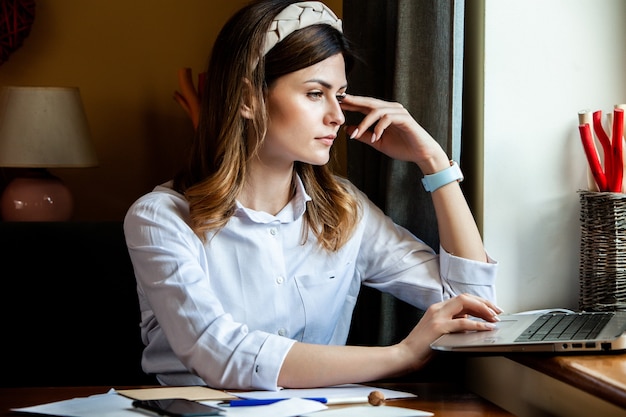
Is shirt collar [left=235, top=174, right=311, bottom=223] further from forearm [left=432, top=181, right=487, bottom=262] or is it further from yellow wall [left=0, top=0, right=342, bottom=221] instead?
yellow wall [left=0, top=0, right=342, bottom=221]

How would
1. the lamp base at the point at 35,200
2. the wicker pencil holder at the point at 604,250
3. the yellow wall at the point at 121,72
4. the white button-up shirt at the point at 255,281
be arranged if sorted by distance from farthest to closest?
the yellow wall at the point at 121,72 → the lamp base at the point at 35,200 → the wicker pencil holder at the point at 604,250 → the white button-up shirt at the point at 255,281

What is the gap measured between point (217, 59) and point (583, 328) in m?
0.80

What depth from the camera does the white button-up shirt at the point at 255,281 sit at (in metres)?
1.35

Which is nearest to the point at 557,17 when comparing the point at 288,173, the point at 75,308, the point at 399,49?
the point at 399,49

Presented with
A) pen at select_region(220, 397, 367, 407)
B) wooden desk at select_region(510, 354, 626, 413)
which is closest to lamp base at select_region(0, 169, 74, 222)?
pen at select_region(220, 397, 367, 407)

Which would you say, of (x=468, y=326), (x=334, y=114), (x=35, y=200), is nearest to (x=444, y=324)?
(x=468, y=326)

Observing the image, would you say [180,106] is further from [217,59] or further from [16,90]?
[217,59]

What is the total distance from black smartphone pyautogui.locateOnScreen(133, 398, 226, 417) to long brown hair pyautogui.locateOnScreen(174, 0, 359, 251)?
456 millimetres

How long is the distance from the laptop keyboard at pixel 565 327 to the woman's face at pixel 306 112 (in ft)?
1.57

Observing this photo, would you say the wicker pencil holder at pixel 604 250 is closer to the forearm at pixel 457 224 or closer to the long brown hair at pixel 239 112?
the forearm at pixel 457 224

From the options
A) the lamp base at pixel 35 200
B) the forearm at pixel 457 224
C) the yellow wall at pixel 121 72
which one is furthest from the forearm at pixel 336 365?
the yellow wall at pixel 121 72

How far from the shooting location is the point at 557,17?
158 centimetres

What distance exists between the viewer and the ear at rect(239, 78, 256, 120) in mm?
1613

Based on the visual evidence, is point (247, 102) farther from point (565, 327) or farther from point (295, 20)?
point (565, 327)
